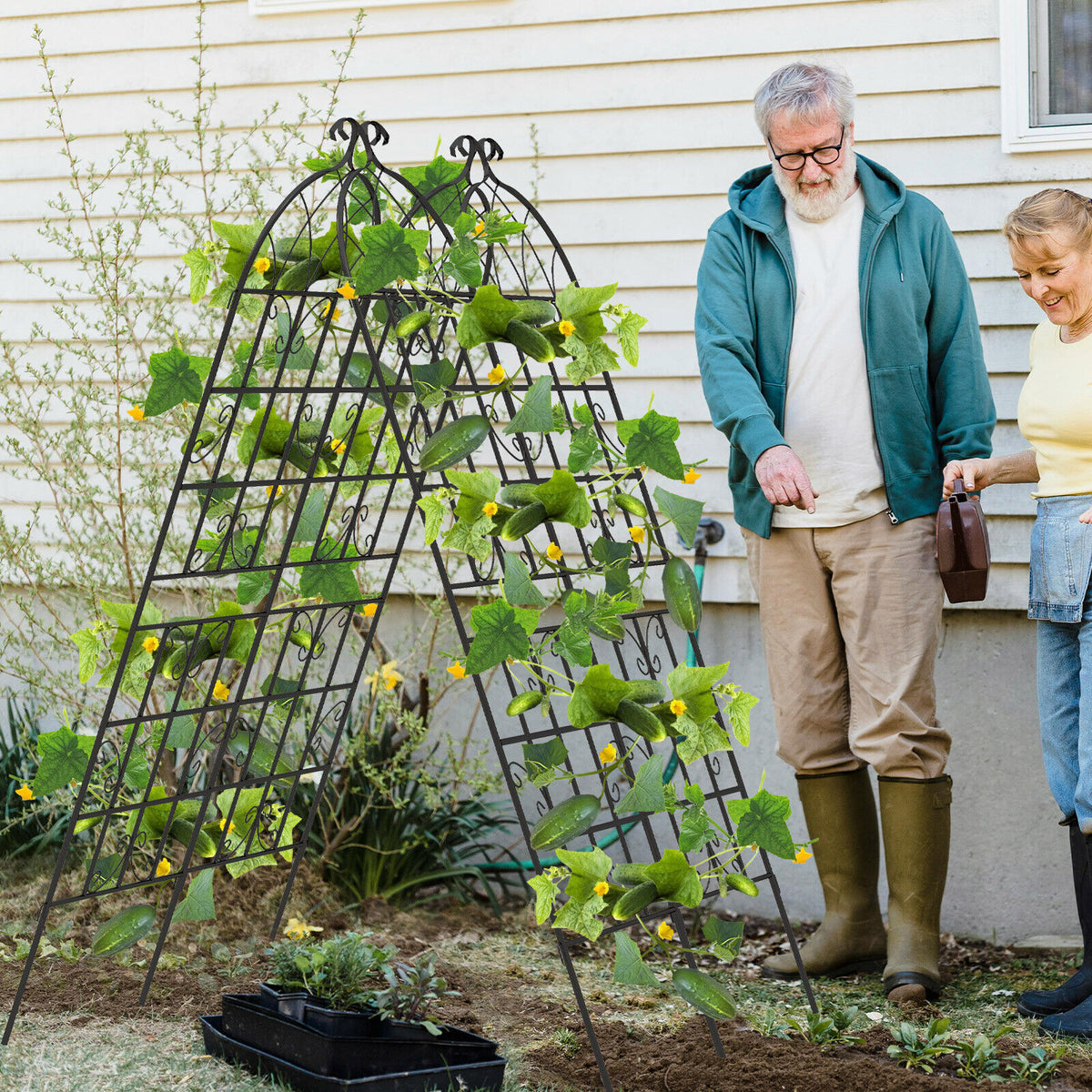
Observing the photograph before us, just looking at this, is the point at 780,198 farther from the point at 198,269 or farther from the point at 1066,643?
the point at 198,269

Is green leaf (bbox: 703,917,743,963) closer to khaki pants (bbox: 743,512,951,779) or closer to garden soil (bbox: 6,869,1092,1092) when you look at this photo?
garden soil (bbox: 6,869,1092,1092)

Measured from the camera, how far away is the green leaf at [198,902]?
2562 mm

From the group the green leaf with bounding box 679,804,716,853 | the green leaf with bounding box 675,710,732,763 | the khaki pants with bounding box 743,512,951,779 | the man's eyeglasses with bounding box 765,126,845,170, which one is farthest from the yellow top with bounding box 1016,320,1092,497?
the green leaf with bounding box 679,804,716,853

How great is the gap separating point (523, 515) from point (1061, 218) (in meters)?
1.29

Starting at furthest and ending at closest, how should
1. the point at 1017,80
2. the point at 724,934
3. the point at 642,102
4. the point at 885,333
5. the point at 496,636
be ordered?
the point at 642,102 < the point at 1017,80 < the point at 885,333 < the point at 724,934 < the point at 496,636

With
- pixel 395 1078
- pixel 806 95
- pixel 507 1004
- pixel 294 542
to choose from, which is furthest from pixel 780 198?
pixel 395 1078

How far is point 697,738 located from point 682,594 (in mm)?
264

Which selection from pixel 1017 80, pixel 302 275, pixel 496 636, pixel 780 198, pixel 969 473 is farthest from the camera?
pixel 1017 80

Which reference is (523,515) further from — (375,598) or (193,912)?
(193,912)

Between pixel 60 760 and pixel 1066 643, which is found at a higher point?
pixel 1066 643

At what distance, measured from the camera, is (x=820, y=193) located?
115 inches

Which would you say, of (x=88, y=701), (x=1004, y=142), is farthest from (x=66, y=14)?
(x=1004, y=142)

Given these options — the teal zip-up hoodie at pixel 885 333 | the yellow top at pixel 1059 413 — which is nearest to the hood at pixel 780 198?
the teal zip-up hoodie at pixel 885 333

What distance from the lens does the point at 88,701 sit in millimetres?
3912
